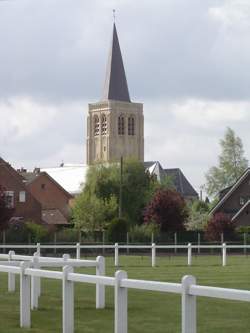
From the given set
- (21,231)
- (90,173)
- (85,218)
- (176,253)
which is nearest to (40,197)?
(90,173)

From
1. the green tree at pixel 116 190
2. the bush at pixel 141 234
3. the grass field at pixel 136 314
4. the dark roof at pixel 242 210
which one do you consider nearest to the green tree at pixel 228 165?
the green tree at pixel 116 190

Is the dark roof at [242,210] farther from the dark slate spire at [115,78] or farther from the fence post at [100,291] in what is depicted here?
the dark slate spire at [115,78]

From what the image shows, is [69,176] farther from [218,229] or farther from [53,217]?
[218,229]

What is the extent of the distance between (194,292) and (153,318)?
4827 mm

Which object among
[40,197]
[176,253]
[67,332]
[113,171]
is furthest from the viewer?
[40,197]

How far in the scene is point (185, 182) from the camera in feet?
504

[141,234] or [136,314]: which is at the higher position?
[136,314]

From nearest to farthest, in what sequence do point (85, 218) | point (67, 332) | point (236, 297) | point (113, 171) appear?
point (236, 297)
point (67, 332)
point (85, 218)
point (113, 171)

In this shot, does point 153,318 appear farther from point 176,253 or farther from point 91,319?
point 176,253

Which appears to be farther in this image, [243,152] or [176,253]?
[243,152]

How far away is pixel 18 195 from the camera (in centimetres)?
8544

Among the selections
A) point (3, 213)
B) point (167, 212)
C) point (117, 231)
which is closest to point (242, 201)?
point (167, 212)

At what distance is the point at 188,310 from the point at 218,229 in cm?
5734

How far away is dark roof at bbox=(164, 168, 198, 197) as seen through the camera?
490ft
